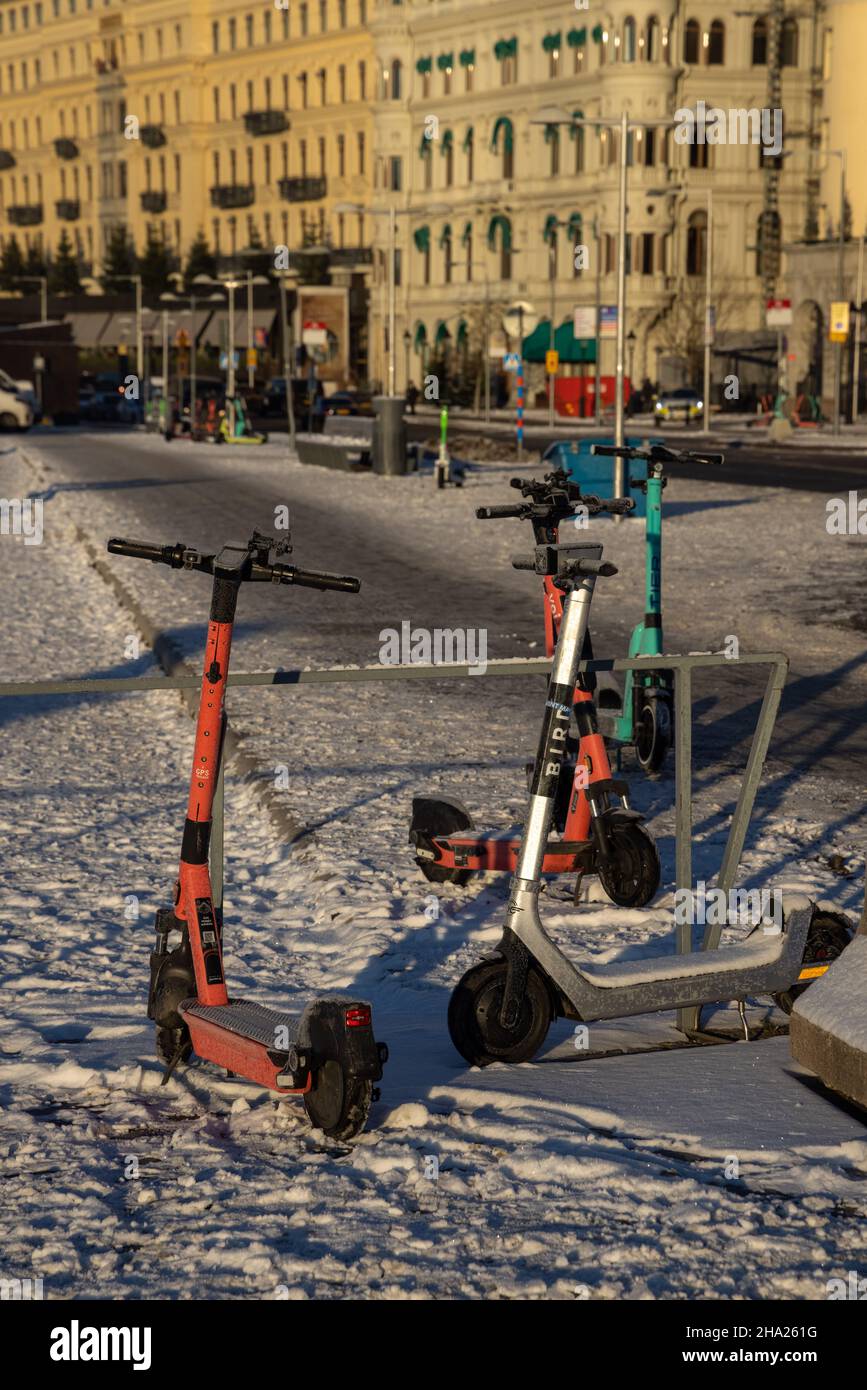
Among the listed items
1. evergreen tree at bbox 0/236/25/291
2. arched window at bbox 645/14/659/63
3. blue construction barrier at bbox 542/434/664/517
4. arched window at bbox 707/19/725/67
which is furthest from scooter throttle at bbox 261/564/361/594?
evergreen tree at bbox 0/236/25/291

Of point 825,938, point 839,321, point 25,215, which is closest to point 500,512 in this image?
point 825,938

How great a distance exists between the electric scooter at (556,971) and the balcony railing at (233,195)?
4877 inches

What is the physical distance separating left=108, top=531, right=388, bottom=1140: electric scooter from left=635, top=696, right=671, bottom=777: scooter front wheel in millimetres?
5004

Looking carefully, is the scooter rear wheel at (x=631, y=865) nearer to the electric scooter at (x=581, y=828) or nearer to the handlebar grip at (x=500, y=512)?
the electric scooter at (x=581, y=828)

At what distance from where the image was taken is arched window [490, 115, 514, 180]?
97000 millimetres

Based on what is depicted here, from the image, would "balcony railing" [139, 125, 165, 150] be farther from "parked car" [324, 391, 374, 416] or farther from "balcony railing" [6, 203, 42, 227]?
"parked car" [324, 391, 374, 416]

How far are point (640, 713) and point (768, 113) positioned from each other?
8219 cm

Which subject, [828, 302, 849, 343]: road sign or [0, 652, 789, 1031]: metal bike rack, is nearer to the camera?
[0, 652, 789, 1031]: metal bike rack

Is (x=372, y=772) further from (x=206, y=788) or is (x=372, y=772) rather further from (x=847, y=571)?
(x=847, y=571)

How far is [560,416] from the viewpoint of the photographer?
→ 3255 inches

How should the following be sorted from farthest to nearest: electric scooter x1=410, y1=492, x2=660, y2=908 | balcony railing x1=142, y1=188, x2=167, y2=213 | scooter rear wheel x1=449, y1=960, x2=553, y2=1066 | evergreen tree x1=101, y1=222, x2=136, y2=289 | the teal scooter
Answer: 1. balcony railing x1=142, y1=188, x2=167, y2=213
2. evergreen tree x1=101, y1=222, x2=136, y2=289
3. the teal scooter
4. electric scooter x1=410, y1=492, x2=660, y2=908
5. scooter rear wheel x1=449, y1=960, x2=553, y2=1066

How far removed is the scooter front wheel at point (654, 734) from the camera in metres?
10.8

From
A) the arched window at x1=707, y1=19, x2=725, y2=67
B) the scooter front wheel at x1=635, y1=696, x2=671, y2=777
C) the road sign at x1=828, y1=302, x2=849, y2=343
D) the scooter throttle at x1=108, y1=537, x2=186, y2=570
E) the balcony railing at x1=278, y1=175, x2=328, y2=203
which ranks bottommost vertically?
the scooter front wheel at x1=635, y1=696, x2=671, y2=777

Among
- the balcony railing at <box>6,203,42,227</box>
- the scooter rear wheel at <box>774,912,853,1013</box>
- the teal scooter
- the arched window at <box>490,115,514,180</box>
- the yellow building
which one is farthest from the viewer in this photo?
the balcony railing at <box>6,203,42,227</box>
